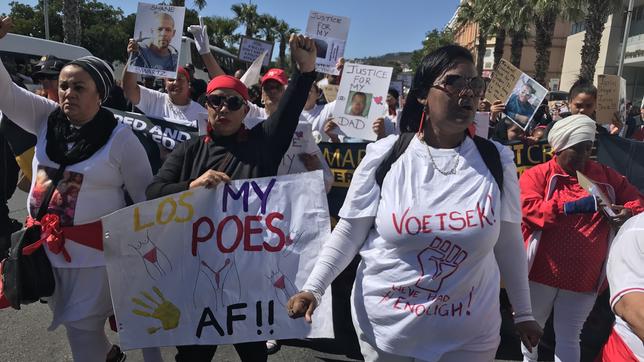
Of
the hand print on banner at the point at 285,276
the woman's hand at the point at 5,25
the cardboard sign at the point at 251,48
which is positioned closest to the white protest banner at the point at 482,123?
the hand print on banner at the point at 285,276

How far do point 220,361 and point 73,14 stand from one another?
56.6ft

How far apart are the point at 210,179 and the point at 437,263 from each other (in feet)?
3.77

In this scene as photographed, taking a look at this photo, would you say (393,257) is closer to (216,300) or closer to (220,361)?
(216,300)

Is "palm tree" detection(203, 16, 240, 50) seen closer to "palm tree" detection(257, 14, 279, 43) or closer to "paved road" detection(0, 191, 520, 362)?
"palm tree" detection(257, 14, 279, 43)

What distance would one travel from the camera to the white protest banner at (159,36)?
14.4 feet

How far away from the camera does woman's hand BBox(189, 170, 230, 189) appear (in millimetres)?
2283

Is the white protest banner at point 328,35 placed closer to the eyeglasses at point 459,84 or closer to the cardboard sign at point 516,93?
the cardboard sign at point 516,93

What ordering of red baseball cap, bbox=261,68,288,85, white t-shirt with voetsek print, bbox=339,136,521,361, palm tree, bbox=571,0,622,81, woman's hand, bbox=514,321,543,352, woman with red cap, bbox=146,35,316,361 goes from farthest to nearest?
palm tree, bbox=571,0,622,81 < red baseball cap, bbox=261,68,288,85 < woman with red cap, bbox=146,35,316,361 < woman's hand, bbox=514,321,543,352 < white t-shirt with voetsek print, bbox=339,136,521,361

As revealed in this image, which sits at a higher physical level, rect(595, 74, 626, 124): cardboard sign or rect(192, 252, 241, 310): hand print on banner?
rect(595, 74, 626, 124): cardboard sign

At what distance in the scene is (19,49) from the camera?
15648 mm

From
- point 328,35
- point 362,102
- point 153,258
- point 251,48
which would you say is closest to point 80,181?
point 153,258

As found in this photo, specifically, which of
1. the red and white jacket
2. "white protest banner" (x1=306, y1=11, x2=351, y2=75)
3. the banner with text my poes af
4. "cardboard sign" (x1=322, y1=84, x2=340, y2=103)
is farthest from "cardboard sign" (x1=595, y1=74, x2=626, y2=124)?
the banner with text my poes af

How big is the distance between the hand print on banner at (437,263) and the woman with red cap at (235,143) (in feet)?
3.41

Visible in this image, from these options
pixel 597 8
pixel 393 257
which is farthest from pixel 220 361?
pixel 597 8
